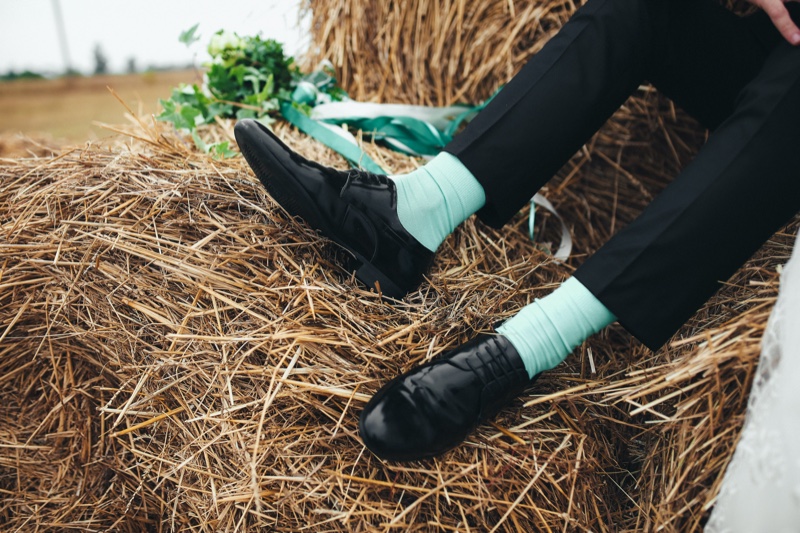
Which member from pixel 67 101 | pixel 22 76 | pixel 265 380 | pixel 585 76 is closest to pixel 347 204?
pixel 265 380

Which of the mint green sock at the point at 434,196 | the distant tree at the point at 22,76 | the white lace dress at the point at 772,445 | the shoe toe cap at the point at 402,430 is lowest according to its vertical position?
the distant tree at the point at 22,76

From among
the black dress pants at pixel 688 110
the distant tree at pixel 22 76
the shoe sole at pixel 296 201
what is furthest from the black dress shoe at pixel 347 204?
the distant tree at pixel 22 76

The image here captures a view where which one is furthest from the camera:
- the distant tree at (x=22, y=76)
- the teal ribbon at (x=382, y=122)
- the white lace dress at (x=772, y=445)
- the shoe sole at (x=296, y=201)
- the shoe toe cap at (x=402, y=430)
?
the distant tree at (x=22, y=76)

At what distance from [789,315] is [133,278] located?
839 mm

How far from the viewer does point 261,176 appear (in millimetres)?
736

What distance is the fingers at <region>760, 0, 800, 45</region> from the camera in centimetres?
63

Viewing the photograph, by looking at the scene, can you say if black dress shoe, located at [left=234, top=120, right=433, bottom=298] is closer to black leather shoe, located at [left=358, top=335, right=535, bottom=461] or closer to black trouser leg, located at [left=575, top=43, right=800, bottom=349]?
black leather shoe, located at [left=358, top=335, right=535, bottom=461]

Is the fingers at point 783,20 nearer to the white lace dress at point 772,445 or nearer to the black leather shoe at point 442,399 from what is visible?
the white lace dress at point 772,445

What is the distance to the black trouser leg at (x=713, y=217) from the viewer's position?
1.98 ft

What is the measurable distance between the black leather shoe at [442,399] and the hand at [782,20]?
0.55 m

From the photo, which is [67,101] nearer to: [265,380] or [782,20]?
[265,380]

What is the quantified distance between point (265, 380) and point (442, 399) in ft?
0.82

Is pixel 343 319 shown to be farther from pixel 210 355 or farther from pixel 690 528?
pixel 690 528

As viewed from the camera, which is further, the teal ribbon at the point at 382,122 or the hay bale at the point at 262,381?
the teal ribbon at the point at 382,122
